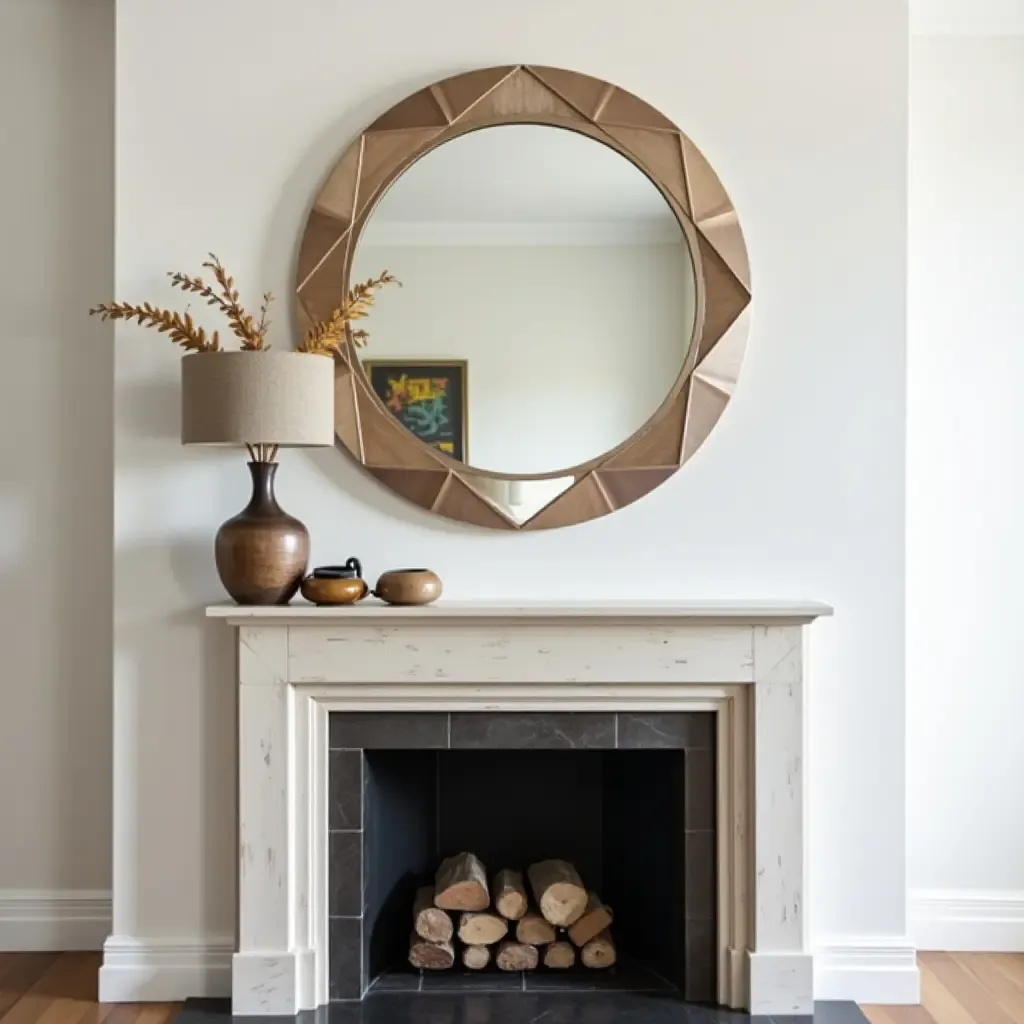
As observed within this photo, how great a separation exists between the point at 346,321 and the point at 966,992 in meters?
2.20

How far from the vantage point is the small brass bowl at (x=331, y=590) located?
268 cm

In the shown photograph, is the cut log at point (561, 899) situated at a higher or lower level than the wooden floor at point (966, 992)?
higher

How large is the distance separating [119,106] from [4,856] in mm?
1972

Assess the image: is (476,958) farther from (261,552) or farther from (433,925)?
(261,552)

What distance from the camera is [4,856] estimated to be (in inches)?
125

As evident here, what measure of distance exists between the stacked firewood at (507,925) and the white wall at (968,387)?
3.04 feet

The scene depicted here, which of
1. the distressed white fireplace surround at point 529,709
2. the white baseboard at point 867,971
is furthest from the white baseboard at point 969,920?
the distressed white fireplace surround at point 529,709

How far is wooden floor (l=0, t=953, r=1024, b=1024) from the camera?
8.95 ft

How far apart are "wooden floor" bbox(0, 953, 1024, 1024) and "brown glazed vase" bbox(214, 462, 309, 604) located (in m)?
1.02

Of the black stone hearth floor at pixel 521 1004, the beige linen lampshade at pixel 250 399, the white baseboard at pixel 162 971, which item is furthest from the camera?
the white baseboard at pixel 162 971

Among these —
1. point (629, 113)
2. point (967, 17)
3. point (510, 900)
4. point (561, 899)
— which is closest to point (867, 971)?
point (561, 899)

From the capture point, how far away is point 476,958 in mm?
2934

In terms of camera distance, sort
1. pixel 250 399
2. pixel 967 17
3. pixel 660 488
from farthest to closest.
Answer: pixel 967 17 < pixel 660 488 < pixel 250 399

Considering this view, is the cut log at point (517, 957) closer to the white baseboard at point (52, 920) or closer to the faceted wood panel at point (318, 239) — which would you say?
the white baseboard at point (52, 920)
